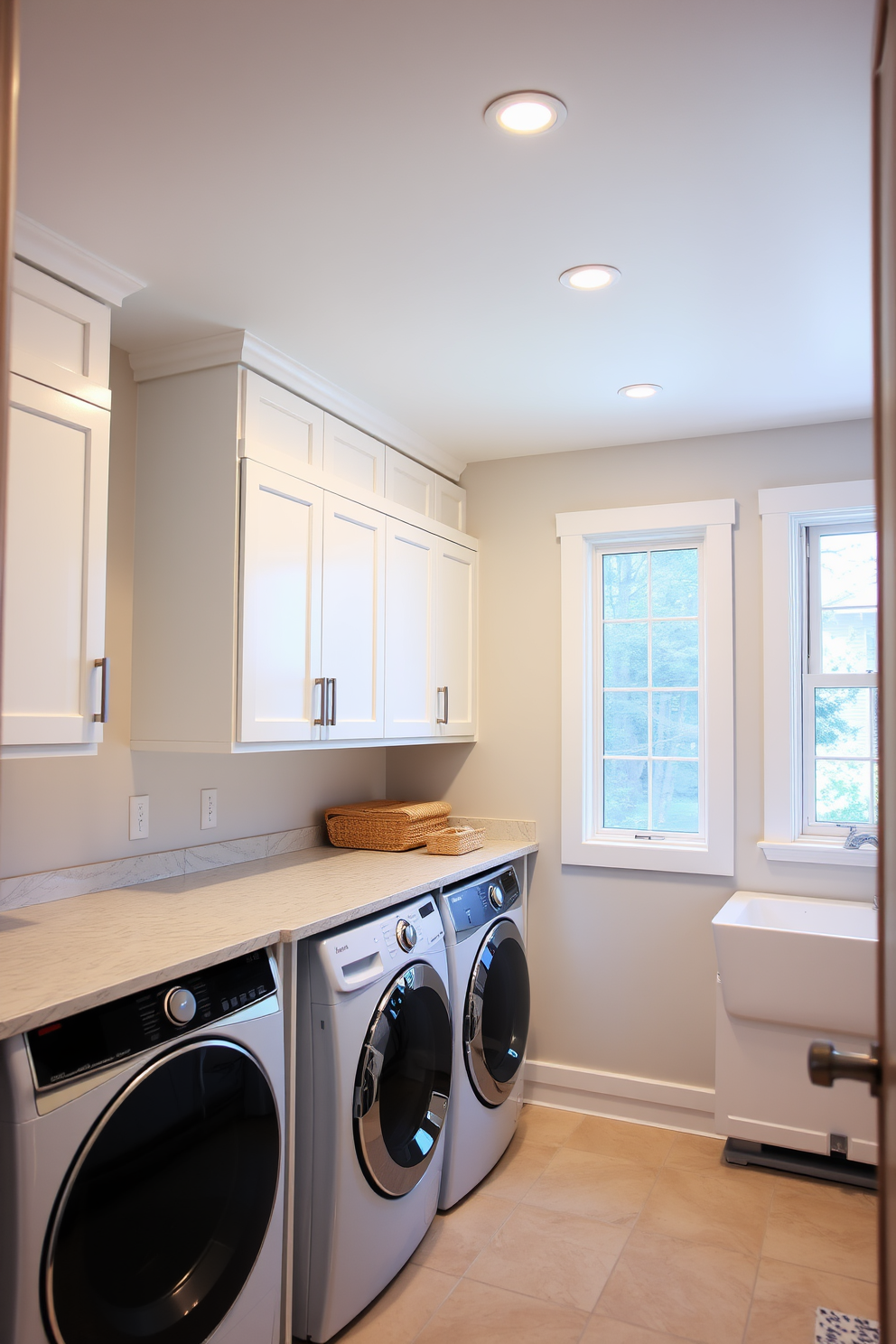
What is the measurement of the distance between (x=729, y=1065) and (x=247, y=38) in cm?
297

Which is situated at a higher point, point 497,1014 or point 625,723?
point 625,723

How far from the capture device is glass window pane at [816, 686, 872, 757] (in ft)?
10.8

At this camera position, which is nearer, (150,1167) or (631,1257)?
(150,1167)

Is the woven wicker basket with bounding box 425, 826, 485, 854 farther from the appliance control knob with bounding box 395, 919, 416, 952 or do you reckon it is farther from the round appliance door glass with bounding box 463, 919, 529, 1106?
the appliance control knob with bounding box 395, 919, 416, 952

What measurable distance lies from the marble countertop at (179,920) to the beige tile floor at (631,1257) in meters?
0.96

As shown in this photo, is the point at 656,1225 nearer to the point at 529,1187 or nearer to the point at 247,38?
the point at 529,1187

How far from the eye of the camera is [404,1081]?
2393mm

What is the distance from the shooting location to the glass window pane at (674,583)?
11.7ft

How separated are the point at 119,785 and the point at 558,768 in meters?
1.74

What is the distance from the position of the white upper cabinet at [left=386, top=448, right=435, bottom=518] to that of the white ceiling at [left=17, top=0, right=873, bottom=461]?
0.48 m

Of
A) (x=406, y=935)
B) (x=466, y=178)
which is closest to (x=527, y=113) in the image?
(x=466, y=178)

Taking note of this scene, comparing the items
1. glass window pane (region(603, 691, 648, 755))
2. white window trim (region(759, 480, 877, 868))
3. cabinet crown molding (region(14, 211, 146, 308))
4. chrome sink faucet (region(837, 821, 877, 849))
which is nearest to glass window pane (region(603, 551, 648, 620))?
glass window pane (region(603, 691, 648, 755))

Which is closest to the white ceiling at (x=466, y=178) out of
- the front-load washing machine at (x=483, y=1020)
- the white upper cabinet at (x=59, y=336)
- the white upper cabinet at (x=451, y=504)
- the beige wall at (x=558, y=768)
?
the white upper cabinet at (x=59, y=336)

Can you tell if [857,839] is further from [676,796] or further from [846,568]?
[846,568]
